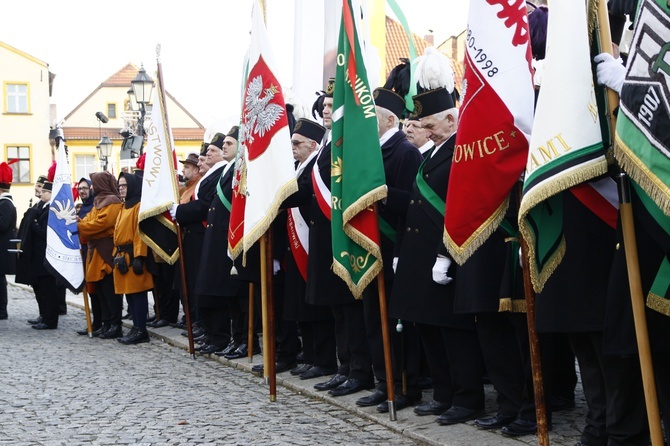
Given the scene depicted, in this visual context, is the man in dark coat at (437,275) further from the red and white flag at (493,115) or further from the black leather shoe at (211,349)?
the black leather shoe at (211,349)

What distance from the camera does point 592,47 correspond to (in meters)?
4.75

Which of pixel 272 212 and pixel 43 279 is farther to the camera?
pixel 43 279

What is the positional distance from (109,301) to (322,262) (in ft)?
17.5

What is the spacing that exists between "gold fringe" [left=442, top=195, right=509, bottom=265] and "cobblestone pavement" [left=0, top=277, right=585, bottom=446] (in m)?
1.06

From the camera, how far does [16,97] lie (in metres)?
59.2

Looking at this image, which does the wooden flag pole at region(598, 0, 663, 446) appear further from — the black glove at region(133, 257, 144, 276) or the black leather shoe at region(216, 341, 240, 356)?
the black glove at region(133, 257, 144, 276)

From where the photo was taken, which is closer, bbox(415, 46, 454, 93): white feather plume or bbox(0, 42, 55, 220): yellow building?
bbox(415, 46, 454, 93): white feather plume

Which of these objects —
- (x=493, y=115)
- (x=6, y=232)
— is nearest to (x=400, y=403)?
(x=493, y=115)

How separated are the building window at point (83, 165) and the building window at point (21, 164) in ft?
21.3

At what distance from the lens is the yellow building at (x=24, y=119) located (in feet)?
191

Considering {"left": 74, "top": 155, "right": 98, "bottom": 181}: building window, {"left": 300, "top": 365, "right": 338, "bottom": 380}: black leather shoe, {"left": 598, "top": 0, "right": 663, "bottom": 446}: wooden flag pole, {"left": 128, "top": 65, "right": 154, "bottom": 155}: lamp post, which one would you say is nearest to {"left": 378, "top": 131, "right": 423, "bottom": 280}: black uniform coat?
{"left": 300, "top": 365, "right": 338, "bottom": 380}: black leather shoe

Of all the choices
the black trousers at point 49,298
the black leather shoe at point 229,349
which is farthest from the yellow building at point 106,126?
the black leather shoe at point 229,349

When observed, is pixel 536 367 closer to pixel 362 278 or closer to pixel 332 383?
pixel 362 278

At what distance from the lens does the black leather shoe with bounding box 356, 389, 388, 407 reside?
7055 mm
